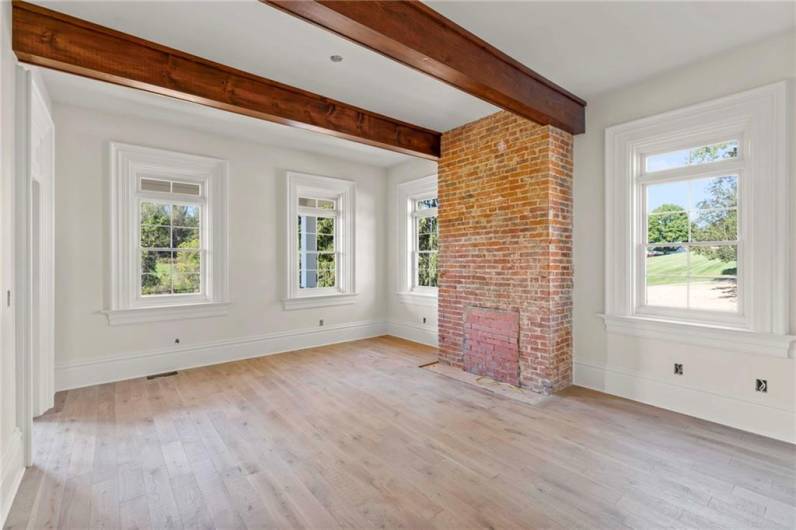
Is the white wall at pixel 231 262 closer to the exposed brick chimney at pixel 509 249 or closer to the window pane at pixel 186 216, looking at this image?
the window pane at pixel 186 216

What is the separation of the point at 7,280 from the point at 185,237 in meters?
2.56

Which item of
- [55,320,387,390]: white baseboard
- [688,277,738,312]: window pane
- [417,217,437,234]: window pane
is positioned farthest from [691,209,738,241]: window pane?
[55,320,387,390]: white baseboard

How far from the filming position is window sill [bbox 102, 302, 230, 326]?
13.9ft

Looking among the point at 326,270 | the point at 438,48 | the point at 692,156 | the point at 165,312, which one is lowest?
the point at 165,312

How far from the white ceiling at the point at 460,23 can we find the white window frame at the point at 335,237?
6.52 ft

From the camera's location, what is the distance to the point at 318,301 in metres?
5.84

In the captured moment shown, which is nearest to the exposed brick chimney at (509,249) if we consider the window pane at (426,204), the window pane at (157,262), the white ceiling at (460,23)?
the white ceiling at (460,23)

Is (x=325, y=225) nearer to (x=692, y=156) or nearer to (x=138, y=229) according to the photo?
(x=138, y=229)

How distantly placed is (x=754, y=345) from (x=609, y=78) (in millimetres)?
2499

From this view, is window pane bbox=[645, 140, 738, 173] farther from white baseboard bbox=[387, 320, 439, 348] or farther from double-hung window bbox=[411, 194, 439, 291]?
white baseboard bbox=[387, 320, 439, 348]

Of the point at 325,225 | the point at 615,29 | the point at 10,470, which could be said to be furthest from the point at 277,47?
the point at 325,225

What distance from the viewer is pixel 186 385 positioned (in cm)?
407

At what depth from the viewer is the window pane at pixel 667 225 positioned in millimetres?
3438

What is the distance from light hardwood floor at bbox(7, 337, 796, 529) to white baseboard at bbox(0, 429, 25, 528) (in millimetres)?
57
